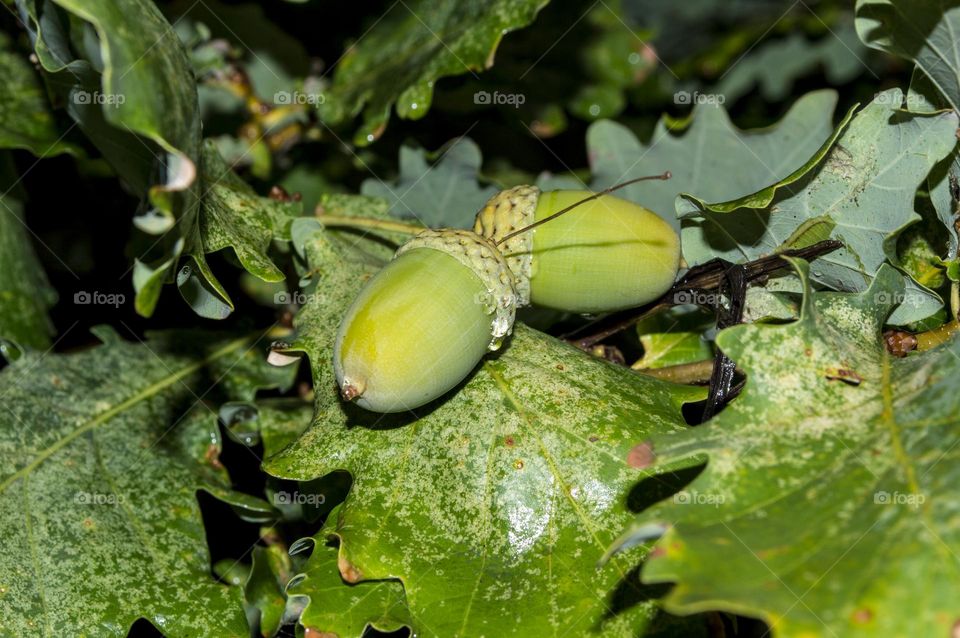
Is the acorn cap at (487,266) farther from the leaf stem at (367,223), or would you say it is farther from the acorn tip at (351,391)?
the leaf stem at (367,223)

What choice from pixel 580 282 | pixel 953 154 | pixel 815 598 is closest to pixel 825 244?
pixel 953 154

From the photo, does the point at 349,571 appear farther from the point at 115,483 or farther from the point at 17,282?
the point at 17,282

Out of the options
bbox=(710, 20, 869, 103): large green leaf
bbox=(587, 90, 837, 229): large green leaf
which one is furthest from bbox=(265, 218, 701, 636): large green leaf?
bbox=(710, 20, 869, 103): large green leaf

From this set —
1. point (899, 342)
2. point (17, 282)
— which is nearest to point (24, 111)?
point (17, 282)

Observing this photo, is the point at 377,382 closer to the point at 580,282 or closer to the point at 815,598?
the point at 580,282

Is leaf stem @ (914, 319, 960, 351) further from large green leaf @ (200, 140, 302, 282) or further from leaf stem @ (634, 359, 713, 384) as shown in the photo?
large green leaf @ (200, 140, 302, 282)

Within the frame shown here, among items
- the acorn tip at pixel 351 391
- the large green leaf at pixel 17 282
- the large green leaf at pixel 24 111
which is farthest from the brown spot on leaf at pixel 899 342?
the large green leaf at pixel 17 282
